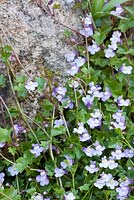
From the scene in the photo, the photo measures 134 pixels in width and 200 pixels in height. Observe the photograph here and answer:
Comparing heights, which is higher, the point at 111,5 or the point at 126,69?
the point at 111,5

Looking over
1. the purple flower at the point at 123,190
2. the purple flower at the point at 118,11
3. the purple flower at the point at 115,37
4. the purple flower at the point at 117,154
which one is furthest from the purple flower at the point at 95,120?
the purple flower at the point at 118,11

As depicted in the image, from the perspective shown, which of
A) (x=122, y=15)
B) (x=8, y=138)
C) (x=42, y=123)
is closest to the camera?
(x=8, y=138)

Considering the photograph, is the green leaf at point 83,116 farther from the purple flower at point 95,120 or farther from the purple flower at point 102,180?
the purple flower at point 102,180

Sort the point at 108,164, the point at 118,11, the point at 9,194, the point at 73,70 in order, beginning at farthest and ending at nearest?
the point at 118,11
the point at 73,70
the point at 108,164
the point at 9,194

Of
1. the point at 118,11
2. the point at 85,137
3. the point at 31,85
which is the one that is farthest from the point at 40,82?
the point at 118,11

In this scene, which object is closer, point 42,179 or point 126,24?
point 42,179

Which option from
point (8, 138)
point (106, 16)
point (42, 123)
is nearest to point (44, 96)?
point (42, 123)

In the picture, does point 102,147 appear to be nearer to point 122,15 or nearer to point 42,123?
point 42,123

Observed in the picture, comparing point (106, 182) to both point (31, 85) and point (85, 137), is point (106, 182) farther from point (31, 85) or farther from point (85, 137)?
point (31, 85)

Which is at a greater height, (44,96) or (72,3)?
(72,3)
